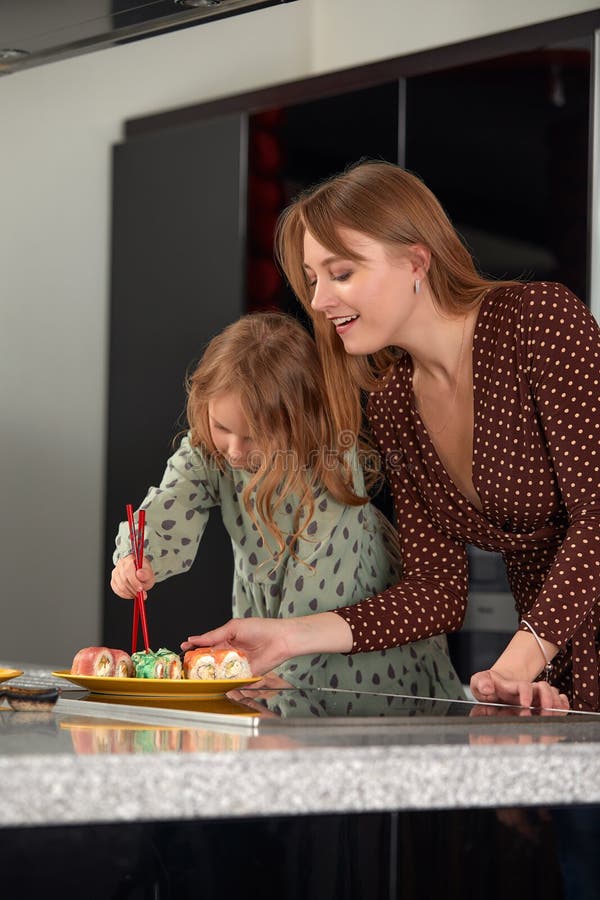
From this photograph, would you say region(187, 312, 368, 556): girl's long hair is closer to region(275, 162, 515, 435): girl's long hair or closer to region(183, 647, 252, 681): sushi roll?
region(275, 162, 515, 435): girl's long hair

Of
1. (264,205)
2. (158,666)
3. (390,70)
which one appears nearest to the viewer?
(158,666)

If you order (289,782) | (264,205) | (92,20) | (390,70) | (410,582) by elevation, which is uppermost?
(390,70)

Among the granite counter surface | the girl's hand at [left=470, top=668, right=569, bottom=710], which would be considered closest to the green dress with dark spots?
the girl's hand at [left=470, top=668, right=569, bottom=710]

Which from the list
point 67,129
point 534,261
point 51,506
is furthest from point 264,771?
point 67,129

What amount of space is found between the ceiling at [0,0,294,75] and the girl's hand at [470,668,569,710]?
80 centimetres

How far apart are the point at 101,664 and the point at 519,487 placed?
606 millimetres

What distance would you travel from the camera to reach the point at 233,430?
5.54ft

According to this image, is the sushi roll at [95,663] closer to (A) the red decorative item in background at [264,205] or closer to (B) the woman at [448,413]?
(B) the woman at [448,413]

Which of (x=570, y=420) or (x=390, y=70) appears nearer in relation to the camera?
(x=570, y=420)

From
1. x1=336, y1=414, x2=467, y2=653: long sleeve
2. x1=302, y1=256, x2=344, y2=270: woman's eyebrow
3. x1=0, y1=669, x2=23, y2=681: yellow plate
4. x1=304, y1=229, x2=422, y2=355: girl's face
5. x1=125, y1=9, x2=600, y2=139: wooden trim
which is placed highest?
x1=125, y1=9, x2=600, y2=139: wooden trim

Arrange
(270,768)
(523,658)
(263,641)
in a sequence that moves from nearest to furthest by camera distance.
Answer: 1. (270,768)
2. (523,658)
3. (263,641)

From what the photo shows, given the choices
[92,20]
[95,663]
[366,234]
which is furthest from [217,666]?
[92,20]

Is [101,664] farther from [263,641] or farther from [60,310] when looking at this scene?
[60,310]

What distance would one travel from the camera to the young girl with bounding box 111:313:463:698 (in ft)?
5.53
